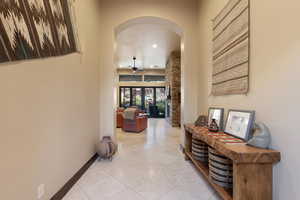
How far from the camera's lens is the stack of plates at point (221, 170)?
1880 millimetres

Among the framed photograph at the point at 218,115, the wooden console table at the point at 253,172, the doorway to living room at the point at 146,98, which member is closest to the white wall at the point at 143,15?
the framed photograph at the point at 218,115

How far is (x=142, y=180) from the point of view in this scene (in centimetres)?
252

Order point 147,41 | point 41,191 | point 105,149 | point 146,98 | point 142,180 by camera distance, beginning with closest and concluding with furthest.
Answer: point 41,191
point 142,180
point 105,149
point 147,41
point 146,98

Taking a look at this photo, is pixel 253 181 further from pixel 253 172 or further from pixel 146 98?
pixel 146 98

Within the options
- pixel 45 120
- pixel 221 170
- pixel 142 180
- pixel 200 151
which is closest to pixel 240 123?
pixel 221 170

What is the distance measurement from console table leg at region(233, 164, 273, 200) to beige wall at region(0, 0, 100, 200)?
1.90 metres

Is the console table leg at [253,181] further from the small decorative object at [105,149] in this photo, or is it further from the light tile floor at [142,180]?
the small decorative object at [105,149]

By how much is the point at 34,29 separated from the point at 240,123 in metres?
2.42

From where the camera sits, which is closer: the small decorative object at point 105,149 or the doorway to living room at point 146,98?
the small decorative object at point 105,149

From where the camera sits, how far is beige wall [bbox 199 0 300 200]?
1.37 metres

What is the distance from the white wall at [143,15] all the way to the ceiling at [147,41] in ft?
2.01

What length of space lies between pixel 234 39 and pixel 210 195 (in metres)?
2.06

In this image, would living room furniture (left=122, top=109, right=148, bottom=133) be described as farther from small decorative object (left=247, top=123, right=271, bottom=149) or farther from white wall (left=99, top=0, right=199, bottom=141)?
small decorative object (left=247, top=123, right=271, bottom=149)

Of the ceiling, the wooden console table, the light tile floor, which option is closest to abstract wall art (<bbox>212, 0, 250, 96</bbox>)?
the wooden console table
